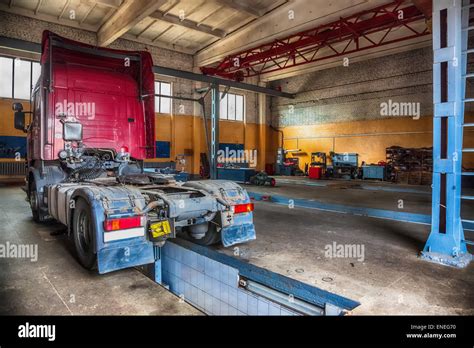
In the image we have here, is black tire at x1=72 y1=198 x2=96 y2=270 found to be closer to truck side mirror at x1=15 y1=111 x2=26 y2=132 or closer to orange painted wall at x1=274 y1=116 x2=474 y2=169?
truck side mirror at x1=15 y1=111 x2=26 y2=132

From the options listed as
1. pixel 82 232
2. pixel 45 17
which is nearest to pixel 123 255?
pixel 82 232

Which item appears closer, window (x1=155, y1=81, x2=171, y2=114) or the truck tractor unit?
the truck tractor unit

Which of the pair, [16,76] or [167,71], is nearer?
[167,71]

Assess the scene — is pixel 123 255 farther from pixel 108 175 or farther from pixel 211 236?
pixel 108 175

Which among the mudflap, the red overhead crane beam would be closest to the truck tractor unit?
the mudflap

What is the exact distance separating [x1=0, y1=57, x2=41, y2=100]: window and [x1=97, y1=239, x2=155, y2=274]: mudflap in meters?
12.4

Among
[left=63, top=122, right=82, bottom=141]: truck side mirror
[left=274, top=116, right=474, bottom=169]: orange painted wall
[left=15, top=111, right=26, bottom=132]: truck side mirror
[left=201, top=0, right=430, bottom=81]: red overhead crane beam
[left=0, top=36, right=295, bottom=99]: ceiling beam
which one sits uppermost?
[left=201, top=0, right=430, bottom=81]: red overhead crane beam

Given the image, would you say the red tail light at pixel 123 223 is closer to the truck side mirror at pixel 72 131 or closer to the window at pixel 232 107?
the truck side mirror at pixel 72 131

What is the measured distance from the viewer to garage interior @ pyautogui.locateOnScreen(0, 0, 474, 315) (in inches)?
124

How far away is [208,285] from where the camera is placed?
3.47 metres

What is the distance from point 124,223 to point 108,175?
225cm

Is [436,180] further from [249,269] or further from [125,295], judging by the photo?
[125,295]

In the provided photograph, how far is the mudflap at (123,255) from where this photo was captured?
9.77 feet

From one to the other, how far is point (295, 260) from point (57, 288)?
8.45ft
